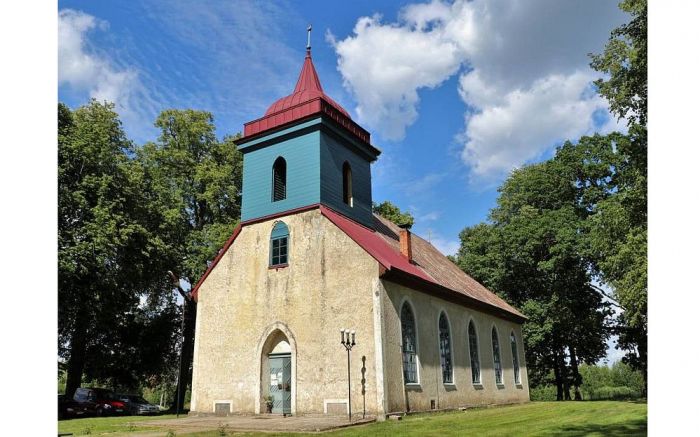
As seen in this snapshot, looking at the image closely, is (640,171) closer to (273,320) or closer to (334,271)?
(334,271)

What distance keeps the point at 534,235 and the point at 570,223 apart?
228 cm

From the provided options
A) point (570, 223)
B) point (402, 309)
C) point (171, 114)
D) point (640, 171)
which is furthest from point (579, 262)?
point (171, 114)

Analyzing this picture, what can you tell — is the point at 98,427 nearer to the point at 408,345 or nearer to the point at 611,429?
the point at 408,345

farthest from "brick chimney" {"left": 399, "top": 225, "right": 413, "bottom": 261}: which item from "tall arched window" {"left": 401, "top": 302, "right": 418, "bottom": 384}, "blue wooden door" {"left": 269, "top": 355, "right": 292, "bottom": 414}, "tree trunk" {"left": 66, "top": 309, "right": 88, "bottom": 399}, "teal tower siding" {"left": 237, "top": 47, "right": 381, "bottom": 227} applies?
"tree trunk" {"left": 66, "top": 309, "right": 88, "bottom": 399}

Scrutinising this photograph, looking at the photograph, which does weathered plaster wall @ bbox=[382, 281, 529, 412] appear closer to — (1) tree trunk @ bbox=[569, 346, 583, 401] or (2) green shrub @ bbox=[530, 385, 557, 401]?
(1) tree trunk @ bbox=[569, 346, 583, 401]

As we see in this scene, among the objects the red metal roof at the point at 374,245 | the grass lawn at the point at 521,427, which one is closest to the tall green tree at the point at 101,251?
the red metal roof at the point at 374,245

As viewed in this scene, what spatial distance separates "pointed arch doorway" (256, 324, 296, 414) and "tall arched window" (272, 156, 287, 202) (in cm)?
522

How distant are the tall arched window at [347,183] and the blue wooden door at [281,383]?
22.1 feet

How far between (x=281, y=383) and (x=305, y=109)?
1022 cm

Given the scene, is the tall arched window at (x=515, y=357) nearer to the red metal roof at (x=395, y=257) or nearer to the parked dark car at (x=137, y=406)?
the red metal roof at (x=395, y=257)

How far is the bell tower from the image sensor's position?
21.3 m

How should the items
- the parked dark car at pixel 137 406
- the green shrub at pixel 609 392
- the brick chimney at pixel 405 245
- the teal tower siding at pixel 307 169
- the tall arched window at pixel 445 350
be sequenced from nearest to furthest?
the teal tower siding at pixel 307 169 < the tall arched window at pixel 445 350 < the brick chimney at pixel 405 245 < the parked dark car at pixel 137 406 < the green shrub at pixel 609 392

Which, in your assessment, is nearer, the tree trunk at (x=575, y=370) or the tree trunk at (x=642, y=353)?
the tree trunk at (x=642, y=353)

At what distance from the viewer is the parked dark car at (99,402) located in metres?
27.5
